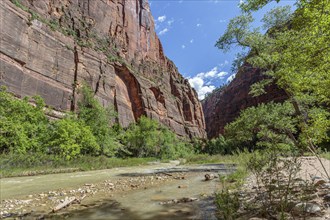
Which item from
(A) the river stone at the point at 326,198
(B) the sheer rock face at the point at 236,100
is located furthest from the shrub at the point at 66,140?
(B) the sheer rock face at the point at 236,100

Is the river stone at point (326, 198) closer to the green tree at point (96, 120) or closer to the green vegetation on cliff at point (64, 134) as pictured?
the green vegetation on cliff at point (64, 134)

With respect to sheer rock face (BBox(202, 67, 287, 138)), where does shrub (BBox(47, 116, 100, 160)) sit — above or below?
below

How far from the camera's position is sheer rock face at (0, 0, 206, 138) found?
44.6m

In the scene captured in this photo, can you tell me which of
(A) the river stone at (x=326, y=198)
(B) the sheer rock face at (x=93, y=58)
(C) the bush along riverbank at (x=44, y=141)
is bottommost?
(A) the river stone at (x=326, y=198)

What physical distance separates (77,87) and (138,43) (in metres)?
52.5

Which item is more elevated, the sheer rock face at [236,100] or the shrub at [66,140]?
the sheer rock face at [236,100]

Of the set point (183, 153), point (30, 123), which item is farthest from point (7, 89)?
point (183, 153)

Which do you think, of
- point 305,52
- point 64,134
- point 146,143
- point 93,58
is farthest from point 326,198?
point 93,58

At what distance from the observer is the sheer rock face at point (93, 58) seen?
4462 centimetres

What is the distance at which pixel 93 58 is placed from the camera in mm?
65750

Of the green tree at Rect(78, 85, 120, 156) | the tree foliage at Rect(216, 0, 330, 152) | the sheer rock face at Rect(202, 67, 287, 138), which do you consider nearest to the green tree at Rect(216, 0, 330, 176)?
the tree foliage at Rect(216, 0, 330, 152)

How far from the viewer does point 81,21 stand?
7288 cm

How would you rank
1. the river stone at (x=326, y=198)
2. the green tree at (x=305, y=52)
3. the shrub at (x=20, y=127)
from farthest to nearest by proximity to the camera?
the shrub at (x=20, y=127) < the green tree at (x=305, y=52) < the river stone at (x=326, y=198)

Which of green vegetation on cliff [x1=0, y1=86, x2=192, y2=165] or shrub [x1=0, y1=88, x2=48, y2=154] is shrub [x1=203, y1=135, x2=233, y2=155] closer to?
green vegetation on cliff [x1=0, y1=86, x2=192, y2=165]
